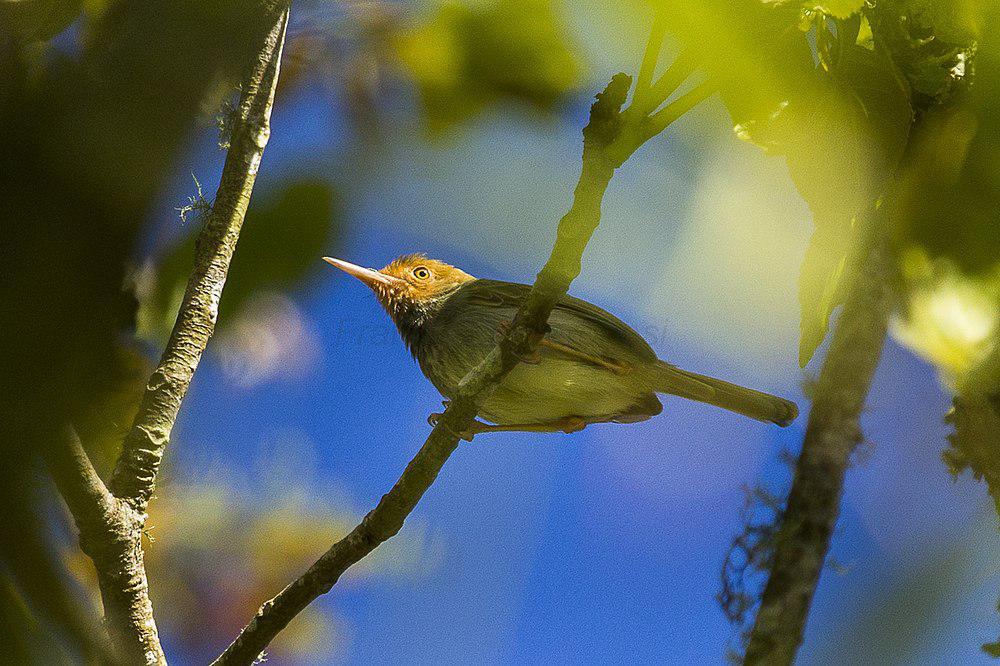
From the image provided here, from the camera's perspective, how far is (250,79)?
4.93ft

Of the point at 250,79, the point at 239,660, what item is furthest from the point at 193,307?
the point at 239,660

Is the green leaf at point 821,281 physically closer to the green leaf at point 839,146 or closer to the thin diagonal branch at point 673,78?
the green leaf at point 839,146

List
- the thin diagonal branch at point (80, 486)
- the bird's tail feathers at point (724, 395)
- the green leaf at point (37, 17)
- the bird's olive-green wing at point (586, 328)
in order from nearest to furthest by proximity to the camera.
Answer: the green leaf at point (37, 17) < the thin diagonal branch at point (80, 486) < the bird's tail feathers at point (724, 395) < the bird's olive-green wing at point (586, 328)

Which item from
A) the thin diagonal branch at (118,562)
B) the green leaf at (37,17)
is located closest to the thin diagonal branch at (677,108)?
the green leaf at (37,17)

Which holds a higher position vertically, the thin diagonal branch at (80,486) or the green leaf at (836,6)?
the green leaf at (836,6)

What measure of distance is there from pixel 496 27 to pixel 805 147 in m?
0.33

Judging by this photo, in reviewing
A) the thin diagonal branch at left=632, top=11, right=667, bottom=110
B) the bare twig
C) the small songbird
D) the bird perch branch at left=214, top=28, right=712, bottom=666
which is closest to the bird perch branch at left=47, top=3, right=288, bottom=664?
the bird perch branch at left=214, top=28, right=712, bottom=666

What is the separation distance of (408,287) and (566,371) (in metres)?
0.66

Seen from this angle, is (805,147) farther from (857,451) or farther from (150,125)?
(150,125)

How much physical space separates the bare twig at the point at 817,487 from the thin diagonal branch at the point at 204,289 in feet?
2.84

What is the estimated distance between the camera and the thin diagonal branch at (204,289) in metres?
1.36

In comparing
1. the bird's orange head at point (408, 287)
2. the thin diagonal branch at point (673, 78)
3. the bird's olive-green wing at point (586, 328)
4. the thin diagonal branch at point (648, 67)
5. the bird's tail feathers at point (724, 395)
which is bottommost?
the thin diagonal branch at point (673, 78)

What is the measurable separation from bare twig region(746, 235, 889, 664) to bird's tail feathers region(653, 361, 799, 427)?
1.57 meters

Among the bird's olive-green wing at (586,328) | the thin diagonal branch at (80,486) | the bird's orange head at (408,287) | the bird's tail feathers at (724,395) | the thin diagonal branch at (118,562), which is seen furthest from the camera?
the bird's orange head at (408,287)
